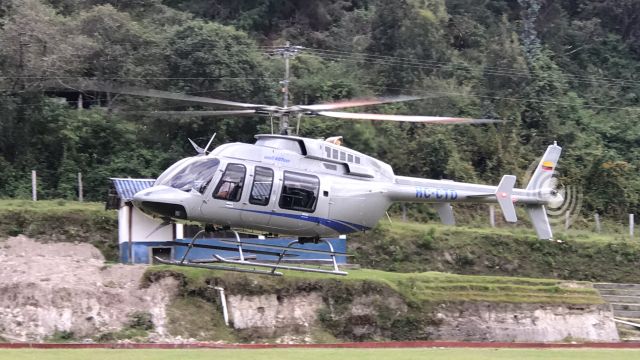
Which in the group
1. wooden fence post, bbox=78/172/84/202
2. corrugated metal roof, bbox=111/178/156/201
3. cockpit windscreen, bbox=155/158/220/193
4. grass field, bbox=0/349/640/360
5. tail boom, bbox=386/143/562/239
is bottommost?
grass field, bbox=0/349/640/360

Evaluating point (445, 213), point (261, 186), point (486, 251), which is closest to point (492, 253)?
point (486, 251)

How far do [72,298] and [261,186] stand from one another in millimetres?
7610

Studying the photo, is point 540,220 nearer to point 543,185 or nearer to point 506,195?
point 543,185

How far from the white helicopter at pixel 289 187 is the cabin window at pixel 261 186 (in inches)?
0.7

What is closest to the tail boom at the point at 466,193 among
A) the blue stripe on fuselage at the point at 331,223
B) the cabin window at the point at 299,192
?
the blue stripe on fuselage at the point at 331,223

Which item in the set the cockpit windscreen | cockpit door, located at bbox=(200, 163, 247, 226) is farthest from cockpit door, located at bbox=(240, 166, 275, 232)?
Answer: the cockpit windscreen

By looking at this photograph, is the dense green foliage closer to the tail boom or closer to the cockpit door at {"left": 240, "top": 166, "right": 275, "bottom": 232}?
the tail boom

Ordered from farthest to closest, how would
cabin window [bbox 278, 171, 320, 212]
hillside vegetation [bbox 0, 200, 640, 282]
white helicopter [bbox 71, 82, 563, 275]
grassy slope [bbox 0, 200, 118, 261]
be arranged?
hillside vegetation [bbox 0, 200, 640, 282]
grassy slope [bbox 0, 200, 118, 261]
cabin window [bbox 278, 171, 320, 212]
white helicopter [bbox 71, 82, 563, 275]

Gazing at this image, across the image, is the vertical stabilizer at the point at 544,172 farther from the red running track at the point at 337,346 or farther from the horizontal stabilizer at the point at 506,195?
the red running track at the point at 337,346

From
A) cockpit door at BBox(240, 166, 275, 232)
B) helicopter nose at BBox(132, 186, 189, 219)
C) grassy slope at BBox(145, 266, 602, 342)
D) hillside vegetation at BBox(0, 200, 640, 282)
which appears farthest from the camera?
hillside vegetation at BBox(0, 200, 640, 282)

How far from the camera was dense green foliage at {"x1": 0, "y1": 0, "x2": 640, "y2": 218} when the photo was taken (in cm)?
3447

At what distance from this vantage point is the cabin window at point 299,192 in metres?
18.6

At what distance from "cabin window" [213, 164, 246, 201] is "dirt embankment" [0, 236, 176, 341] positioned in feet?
21.1

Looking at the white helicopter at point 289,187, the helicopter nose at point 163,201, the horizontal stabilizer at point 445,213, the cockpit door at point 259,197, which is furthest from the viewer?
the horizontal stabilizer at point 445,213
